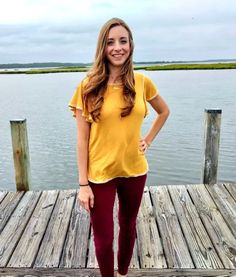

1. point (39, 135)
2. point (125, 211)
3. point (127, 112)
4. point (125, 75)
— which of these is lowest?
point (39, 135)

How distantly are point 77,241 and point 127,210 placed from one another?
1201mm

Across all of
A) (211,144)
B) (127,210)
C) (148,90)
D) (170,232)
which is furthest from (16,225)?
(211,144)

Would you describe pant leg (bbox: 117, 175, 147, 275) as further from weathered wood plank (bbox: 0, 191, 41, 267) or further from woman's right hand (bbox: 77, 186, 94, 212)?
weathered wood plank (bbox: 0, 191, 41, 267)

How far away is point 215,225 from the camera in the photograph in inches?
154

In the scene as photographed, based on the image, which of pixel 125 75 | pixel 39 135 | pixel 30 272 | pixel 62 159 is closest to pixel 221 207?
pixel 30 272

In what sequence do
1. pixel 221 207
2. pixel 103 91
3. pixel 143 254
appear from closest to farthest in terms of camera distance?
pixel 103 91 → pixel 143 254 → pixel 221 207

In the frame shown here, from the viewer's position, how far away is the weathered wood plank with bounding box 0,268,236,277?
3.08 meters

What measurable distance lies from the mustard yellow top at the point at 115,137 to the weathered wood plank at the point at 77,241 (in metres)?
1.21

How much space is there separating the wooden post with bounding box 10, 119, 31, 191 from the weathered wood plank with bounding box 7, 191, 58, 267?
0.38 metres

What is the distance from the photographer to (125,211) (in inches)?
105

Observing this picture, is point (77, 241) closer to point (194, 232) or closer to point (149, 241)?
point (149, 241)

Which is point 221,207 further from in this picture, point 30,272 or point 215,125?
point 30,272

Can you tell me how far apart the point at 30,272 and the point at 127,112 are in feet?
5.88

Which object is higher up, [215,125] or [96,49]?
[96,49]
